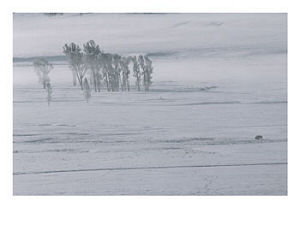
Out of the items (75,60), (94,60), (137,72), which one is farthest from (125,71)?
(75,60)

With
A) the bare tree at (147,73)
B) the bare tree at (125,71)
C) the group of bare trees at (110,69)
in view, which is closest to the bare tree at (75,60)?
the group of bare trees at (110,69)

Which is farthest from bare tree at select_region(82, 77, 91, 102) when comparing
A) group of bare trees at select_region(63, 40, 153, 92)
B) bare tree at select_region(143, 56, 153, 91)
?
bare tree at select_region(143, 56, 153, 91)

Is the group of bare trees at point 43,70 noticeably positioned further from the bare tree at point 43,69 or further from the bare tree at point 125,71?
the bare tree at point 125,71

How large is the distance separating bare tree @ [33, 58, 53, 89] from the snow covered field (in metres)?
0.04

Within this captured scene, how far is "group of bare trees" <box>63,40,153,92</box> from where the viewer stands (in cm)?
416

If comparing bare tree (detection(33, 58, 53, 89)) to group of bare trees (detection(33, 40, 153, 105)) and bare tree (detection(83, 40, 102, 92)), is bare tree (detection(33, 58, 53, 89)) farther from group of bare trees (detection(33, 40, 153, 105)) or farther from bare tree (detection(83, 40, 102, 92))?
bare tree (detection(83, 40, 102, 92))

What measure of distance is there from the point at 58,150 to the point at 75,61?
0.53 meters

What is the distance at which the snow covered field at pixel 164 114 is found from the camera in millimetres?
4109

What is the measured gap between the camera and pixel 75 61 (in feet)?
13.7

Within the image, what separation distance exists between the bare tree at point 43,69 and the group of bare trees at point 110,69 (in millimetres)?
125

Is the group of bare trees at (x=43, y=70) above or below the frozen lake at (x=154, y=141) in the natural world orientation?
above

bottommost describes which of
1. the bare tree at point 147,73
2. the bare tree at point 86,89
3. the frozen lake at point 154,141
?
the frozen lake at point 154,141

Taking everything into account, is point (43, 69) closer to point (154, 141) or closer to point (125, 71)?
point (125, 71)
